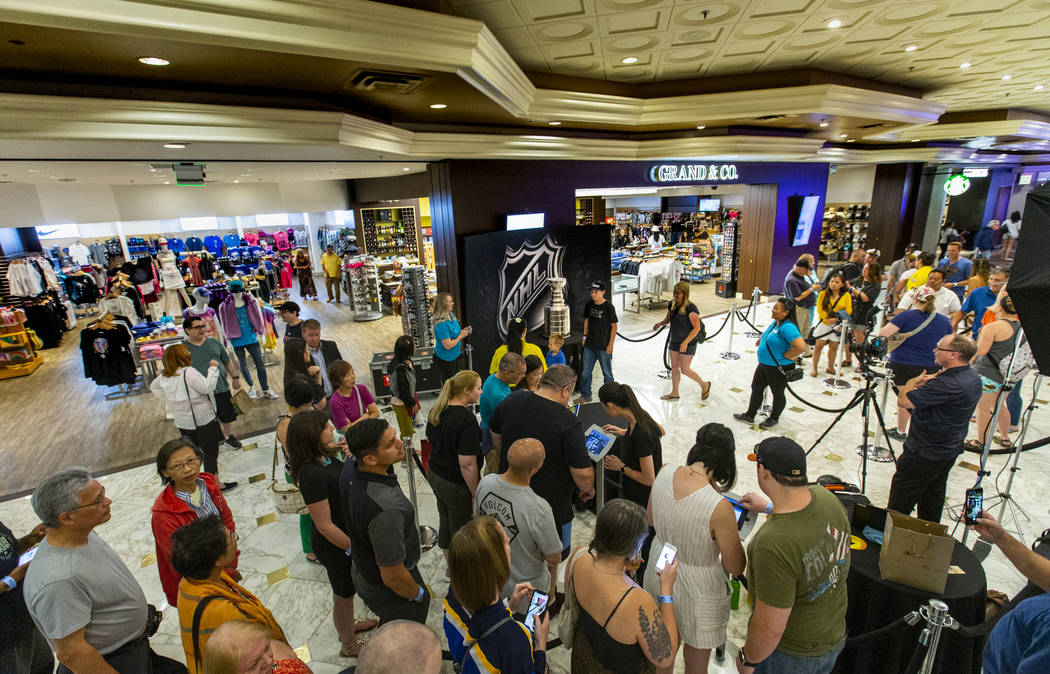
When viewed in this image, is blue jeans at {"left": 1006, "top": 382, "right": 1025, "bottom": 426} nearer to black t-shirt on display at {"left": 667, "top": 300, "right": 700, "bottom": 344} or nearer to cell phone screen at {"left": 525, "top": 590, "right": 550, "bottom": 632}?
black t-shirt on display at {"left": 667, "top": 300, "right": 700, "bottom": 344}

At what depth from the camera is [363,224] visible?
48.2ft

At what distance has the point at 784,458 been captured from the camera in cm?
177

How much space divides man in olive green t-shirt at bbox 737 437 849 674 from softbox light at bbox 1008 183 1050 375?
45.2 inches

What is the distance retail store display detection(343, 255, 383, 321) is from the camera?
1143cm

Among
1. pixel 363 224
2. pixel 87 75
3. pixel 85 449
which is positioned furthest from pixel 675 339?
pixel 363 224

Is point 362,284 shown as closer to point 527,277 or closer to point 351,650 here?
point 527,277

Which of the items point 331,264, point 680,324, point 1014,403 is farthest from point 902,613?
point 331,264

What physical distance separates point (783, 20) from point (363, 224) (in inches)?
514

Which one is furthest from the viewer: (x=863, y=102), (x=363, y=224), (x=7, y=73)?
(x=363, y=224)

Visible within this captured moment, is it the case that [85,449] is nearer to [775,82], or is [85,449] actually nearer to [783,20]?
[783,20]

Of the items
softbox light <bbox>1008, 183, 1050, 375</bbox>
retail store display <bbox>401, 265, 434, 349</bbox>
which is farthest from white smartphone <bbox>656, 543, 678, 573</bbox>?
retail store display <bbox>401, 265, 434, 349</bbox>

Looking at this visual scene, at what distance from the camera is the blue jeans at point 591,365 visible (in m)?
6.09

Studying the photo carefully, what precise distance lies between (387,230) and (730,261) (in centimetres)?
1010

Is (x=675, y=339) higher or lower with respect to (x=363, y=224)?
lower
